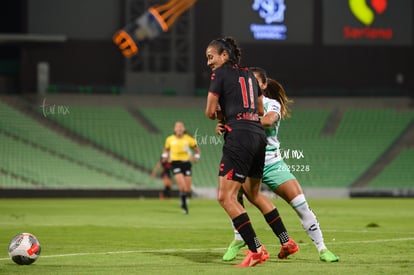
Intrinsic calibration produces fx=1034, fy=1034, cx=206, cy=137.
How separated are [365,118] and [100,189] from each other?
15905mm

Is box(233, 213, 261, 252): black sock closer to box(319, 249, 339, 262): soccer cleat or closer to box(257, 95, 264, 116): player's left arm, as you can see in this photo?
box(319, 249, 339, 262): soccer cleat

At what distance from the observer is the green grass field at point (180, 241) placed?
12.6 meters

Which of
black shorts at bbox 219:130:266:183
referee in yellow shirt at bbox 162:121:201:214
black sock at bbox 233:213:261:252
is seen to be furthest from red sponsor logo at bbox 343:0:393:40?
black sock at bbox 233:213:261:252

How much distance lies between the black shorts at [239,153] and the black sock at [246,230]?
0.48 metres

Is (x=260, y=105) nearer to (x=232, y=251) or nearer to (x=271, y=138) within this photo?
(x=271, y=138)

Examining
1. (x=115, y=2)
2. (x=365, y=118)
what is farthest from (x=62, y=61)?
(x=365, y=118)

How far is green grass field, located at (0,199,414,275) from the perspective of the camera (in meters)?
12.6

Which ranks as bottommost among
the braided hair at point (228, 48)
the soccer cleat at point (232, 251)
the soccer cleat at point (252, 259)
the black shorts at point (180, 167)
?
the black shorts at point (180, 167)

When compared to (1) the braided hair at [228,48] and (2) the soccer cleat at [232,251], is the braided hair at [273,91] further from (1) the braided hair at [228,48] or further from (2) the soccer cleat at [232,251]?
(2) the soccer cleat at [232,251]

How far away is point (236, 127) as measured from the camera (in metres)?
12.8

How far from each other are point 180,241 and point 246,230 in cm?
518

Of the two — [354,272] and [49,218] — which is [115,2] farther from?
[354,272]

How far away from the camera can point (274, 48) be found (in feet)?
166

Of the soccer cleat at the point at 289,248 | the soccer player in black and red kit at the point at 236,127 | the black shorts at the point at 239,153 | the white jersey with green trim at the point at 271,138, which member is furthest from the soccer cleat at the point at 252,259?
the white jersey with green trim at the point at 271,138
